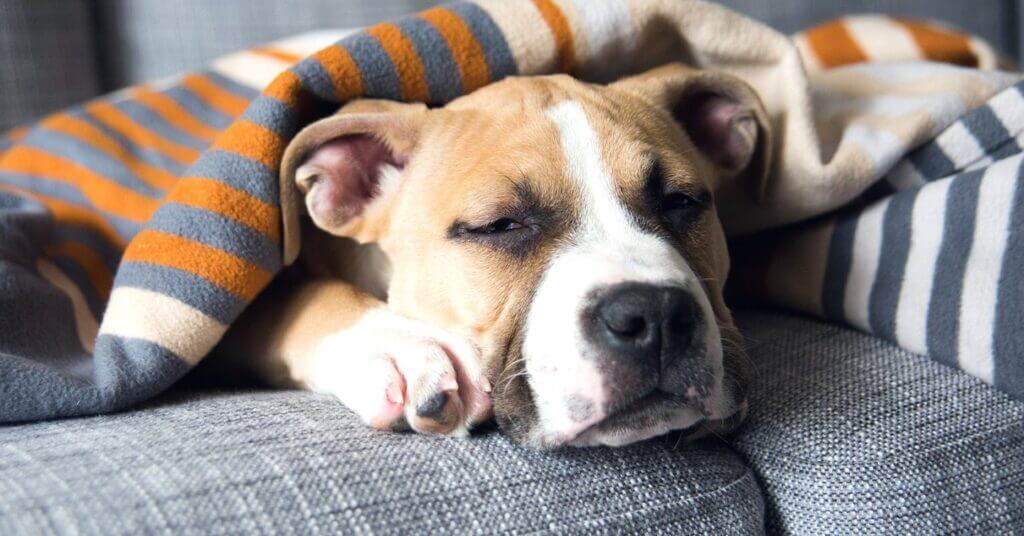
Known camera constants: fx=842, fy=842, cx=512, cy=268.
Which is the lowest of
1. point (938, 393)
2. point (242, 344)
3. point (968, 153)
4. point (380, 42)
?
point (242, 344)

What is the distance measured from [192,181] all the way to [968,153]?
144 centimetres

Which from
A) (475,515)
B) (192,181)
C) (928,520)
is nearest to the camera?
(475,515)

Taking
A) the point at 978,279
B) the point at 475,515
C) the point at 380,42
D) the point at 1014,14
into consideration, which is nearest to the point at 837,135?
the point at 978,279

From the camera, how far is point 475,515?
104 cm

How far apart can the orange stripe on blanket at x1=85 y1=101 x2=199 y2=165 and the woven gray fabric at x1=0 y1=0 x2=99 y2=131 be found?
1.23ft

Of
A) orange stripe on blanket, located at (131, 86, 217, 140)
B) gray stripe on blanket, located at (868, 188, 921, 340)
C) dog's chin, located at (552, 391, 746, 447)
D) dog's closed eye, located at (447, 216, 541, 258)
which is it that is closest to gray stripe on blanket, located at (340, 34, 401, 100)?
dog's closed eye, located at (447, 216, 541, 258)

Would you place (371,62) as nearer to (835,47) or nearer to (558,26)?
(558,26)

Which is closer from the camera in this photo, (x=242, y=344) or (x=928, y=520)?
(x=928, y=520)

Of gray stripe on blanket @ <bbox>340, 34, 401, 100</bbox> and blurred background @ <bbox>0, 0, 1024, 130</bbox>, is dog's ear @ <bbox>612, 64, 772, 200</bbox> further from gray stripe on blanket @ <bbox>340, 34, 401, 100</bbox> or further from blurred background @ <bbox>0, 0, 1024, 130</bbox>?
blurred background @ <bbox>0, 0, 1024, 130</bbox>

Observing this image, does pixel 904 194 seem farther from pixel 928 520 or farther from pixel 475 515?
pixel 475 515

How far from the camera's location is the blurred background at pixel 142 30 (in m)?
2.41

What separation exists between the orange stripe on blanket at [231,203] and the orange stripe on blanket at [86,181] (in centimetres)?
41

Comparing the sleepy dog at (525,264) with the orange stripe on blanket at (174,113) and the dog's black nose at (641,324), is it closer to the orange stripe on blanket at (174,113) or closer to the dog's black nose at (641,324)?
the dog's black nose at (641,324)

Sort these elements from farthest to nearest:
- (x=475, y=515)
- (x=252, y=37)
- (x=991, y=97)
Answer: (x=252, y=37) < (x=991, y=97) < (x=475, y=515)
